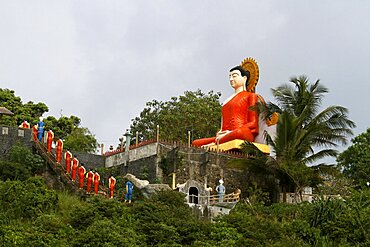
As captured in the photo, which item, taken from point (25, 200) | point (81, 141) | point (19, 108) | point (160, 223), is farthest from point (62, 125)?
point (160, 223)

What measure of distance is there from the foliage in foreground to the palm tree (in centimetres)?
344

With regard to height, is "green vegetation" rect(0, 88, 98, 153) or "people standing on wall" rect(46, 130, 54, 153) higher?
"green vegetation" rect(0, 88, 98, 153)

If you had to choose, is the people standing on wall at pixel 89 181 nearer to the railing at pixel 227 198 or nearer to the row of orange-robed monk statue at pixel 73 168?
the row of orange-robed monk statue at pixel 73 168

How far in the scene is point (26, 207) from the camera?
61.1 ft

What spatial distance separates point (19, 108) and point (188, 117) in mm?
7839

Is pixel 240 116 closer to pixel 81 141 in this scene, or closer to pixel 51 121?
pixel 81 141

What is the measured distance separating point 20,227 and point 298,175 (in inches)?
390

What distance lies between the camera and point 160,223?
1742 centimetres

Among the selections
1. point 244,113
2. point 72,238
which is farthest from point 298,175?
point 72,238

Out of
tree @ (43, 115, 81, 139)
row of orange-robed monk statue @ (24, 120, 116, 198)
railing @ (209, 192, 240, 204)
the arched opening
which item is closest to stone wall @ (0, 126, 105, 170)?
row of orange-robed monk statue @ (24, 120, 116, 198)

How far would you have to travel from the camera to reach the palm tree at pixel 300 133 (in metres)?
23.9

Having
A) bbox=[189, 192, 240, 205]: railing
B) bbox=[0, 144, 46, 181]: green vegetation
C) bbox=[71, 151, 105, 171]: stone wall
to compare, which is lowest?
bbox=[189, 192, 240, 205]: railing

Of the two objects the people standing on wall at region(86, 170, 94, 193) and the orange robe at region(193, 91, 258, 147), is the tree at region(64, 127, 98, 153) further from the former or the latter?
the people standing on wall at region(86, 170, 94, 193)

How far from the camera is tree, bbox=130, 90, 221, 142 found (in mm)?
34875
